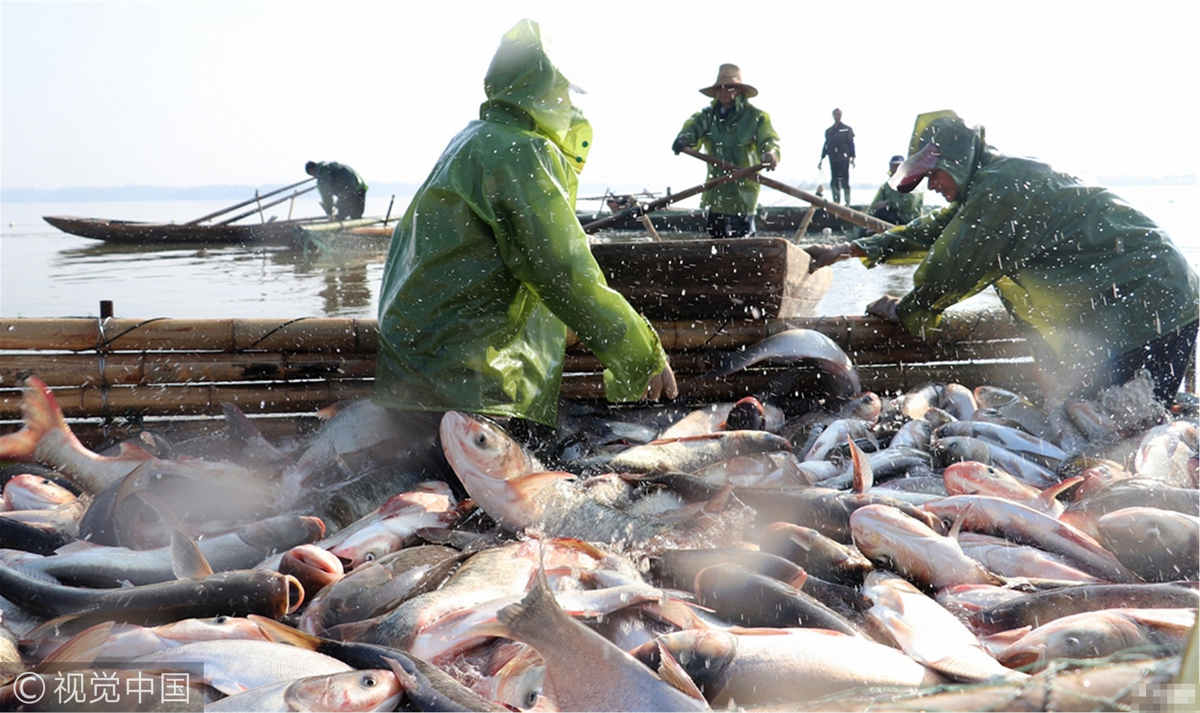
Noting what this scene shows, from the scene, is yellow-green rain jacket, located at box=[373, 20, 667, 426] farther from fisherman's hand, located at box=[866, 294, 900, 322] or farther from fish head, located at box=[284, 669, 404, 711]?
fisherman's hand, located at box=[866, 294, 900, 322]

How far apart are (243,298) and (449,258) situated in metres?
11.2

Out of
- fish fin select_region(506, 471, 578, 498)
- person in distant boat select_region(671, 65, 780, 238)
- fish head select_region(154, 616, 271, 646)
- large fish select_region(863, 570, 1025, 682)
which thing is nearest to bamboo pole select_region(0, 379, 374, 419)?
A: fish fin select_region(506, 471, 578, 498)

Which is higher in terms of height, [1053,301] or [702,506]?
[1053,301]

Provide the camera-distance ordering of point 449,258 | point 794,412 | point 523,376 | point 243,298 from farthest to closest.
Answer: point 243,298, point 794,412, point 523,376, point 449,258

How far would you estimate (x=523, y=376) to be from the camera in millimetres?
4273

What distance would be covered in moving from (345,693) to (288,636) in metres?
0.47

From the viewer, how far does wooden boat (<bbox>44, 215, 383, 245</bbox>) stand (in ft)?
70.6

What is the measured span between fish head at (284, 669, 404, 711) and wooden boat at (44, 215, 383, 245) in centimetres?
2001

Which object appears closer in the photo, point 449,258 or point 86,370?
point 449,258

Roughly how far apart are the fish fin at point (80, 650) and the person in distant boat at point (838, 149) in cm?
2086

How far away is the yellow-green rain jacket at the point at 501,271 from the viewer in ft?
12.5

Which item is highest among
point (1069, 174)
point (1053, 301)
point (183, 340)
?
point (1069, 174)

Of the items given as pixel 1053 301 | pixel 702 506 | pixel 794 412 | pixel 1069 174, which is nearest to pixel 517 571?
pixel 702 506

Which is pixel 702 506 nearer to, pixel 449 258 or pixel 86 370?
pixel 449 258
